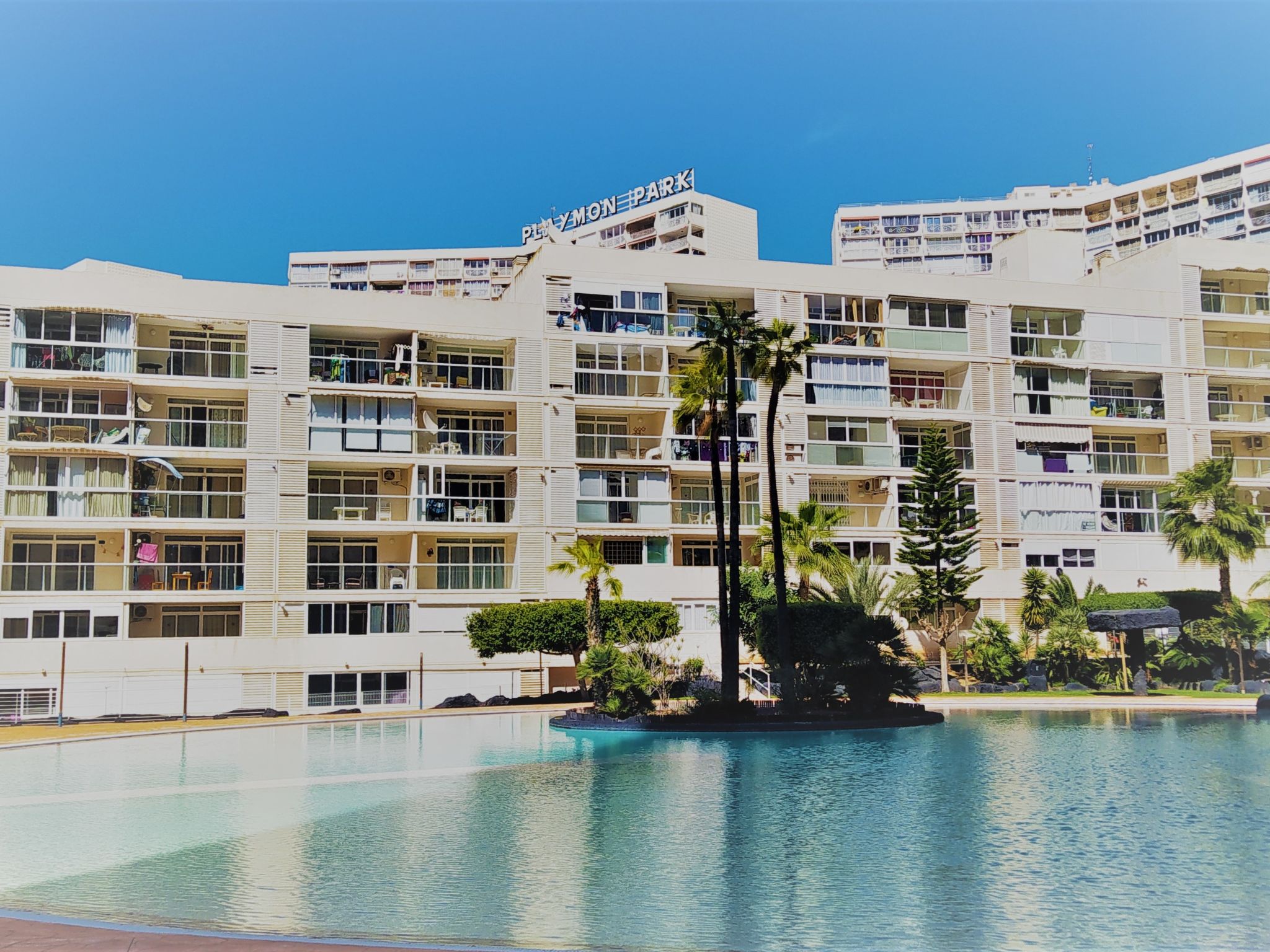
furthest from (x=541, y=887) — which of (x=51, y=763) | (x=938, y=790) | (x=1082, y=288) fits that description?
(x=1082, y=288)

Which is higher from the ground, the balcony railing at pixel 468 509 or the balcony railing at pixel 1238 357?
the balcony railing at pixel 1238 357

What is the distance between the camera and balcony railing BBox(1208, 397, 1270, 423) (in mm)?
57406

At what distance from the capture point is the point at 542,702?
42.5 meters

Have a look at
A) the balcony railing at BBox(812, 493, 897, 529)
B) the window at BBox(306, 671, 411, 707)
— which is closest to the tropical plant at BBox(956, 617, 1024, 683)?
the balcony railing at BBox(812, 493, 897, 529)

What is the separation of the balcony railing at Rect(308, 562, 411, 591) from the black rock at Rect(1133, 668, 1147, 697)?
79.7ft

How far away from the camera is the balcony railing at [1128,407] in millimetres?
55469

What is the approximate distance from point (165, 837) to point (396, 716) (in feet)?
66.1

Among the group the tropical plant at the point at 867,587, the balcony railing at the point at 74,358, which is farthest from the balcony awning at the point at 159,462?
the tropical plant at the point at 867,587

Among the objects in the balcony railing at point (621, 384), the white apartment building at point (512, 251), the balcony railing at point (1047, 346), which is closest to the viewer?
the balcony railing at point (621, 384)

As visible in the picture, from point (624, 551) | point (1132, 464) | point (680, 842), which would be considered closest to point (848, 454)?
point (624, 551)

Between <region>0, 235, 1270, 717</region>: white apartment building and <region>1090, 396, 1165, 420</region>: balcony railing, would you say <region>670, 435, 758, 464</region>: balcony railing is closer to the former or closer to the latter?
<region>0, 235, 1270, 717</region>: white apartment building

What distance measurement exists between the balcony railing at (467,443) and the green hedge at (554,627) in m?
8.15

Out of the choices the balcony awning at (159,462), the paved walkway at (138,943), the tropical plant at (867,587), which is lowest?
the paved walkway at (138,943)

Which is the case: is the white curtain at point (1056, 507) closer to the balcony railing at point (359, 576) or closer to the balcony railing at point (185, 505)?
the balcony railing at point (359, 576)
